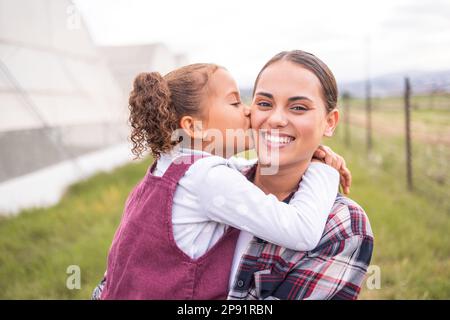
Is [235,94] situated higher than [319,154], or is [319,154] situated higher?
[235,94]

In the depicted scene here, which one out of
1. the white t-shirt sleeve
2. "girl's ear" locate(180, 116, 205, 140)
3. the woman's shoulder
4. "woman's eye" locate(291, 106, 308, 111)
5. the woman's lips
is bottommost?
the woman's shoulder

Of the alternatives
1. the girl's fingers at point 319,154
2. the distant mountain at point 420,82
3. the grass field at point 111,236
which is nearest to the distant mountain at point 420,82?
the distant mountain at point 420,82

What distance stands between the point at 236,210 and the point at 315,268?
356 millimetres

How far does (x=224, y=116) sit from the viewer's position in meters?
1.84

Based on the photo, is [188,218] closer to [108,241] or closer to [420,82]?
[108,241]

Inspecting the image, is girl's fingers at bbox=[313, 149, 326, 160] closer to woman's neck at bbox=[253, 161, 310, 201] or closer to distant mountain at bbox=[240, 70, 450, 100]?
woman's neck at bbox=[253, 161, 310, 201]

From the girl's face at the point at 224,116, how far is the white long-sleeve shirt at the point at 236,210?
21cm

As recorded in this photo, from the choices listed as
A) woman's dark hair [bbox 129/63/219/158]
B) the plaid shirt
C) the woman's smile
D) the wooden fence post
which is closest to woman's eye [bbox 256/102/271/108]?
the woman's smile

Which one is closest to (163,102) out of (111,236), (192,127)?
(192,127)

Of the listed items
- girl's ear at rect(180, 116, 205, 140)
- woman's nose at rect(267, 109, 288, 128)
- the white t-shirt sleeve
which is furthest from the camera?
girl's ear at rect(180, 116, 205, 140)

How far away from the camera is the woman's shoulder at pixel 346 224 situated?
5.03ft

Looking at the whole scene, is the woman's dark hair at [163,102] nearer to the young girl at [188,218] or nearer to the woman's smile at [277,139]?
the young girl at [188,218]

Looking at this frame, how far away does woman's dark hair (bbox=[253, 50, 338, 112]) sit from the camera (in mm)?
1662

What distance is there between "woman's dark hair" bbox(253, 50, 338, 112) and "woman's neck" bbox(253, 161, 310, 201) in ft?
0.92
